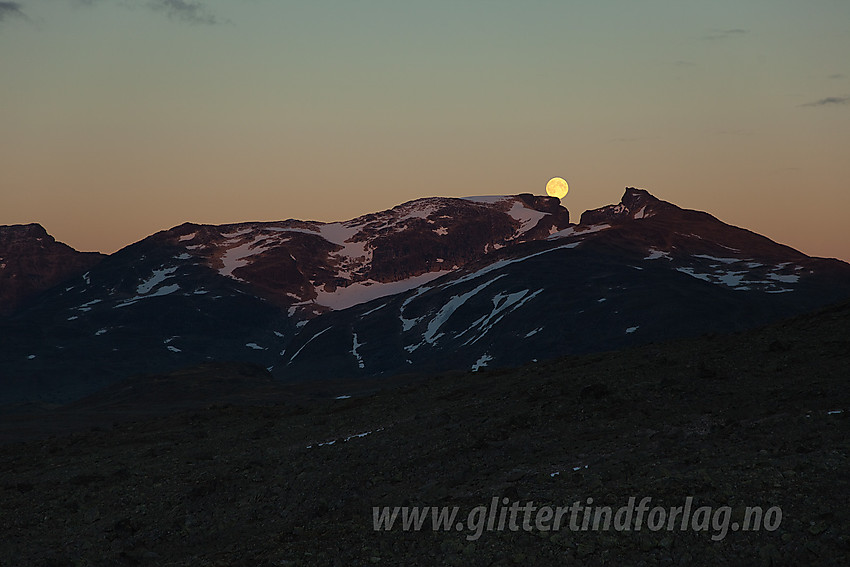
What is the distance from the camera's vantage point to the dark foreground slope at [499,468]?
88.7 feet

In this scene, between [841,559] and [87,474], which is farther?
[87,474]

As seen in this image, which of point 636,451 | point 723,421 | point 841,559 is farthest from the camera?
point 723,421

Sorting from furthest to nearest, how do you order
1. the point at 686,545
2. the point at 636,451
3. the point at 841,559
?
the point at 636,451
the point at 686,545
the point at 841,559

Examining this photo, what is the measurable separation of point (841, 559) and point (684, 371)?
23.3 m

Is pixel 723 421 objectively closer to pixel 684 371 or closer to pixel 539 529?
pixel 684 371

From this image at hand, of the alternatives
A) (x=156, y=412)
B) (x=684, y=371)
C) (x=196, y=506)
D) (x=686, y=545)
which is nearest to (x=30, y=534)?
(x=196, y=506)

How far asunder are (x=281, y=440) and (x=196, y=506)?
11.2 meters

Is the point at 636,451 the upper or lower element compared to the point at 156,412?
upper

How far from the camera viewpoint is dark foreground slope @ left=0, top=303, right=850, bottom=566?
88.7 feet

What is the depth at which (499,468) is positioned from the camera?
121ft

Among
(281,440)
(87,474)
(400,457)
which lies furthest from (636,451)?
(87,474)

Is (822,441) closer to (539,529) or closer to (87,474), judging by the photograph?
(539,529)

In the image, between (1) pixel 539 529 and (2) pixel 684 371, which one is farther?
(2) pixel 684 371

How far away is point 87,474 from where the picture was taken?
48719mm
